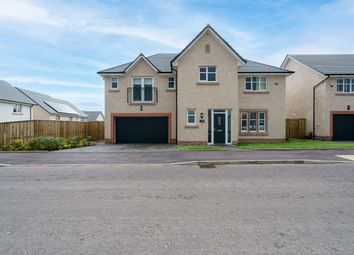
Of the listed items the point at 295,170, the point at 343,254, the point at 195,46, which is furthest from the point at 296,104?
the point at 343,254

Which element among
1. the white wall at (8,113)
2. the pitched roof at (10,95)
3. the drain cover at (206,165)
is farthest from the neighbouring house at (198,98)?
the pitched roof at (10,95)

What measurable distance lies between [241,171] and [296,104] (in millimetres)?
19877

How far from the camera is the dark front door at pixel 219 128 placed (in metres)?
17.2

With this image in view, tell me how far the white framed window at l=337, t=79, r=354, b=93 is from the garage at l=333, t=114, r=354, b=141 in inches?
87.1

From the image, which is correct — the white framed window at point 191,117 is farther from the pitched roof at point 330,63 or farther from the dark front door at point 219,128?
the pitched roof at point 330,63

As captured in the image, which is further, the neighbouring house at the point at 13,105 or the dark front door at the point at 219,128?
the neighbouring house at the point at 13,105

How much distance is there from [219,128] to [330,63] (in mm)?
14328

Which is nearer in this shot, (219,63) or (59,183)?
(59,183)

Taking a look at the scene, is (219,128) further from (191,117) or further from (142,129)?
(142,129)

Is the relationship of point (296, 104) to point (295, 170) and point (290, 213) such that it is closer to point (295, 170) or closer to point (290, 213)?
point (295, 170)

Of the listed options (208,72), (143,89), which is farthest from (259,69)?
(143,89)

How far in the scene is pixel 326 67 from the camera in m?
21.2

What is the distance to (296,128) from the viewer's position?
22984mm

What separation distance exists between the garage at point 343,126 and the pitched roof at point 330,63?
12.7ft
